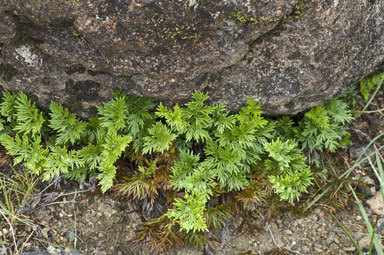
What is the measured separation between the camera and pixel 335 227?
13.8 feet

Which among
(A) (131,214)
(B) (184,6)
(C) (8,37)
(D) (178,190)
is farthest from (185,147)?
(C) (8,37)

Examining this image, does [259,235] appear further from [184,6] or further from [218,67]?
[184,6]

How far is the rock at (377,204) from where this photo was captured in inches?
168

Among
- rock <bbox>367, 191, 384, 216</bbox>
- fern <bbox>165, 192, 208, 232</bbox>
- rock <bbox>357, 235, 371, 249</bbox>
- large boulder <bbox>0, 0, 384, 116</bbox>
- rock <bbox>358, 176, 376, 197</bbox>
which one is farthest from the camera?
rock <bbox>358, 176, 376, 197</bbox>

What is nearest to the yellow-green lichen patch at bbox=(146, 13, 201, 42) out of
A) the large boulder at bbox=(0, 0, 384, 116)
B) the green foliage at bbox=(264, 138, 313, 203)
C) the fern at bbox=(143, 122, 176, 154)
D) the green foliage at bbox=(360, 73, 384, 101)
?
the large boulder at bbox=(0, 0, 384, 116)

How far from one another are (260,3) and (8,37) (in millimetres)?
2108

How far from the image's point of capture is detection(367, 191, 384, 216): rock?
14.0 feet

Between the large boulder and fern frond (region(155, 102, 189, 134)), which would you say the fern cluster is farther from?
→ the large boulder

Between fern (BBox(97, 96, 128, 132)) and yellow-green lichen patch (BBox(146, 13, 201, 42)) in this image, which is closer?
yellow-green lichen patch (BBox(146, 13, 201, 42))

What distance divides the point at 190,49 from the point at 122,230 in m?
1.94

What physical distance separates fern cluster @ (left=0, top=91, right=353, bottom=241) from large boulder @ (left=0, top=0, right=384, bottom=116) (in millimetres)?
162

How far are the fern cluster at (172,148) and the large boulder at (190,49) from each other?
0.16 metres

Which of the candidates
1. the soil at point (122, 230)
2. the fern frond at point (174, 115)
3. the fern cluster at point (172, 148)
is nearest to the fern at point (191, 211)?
the fern cluster at point (172, 148)

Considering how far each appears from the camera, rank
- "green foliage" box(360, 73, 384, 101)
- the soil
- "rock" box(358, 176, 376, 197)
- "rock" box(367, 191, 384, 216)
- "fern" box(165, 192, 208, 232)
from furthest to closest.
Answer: "green foliage" box(360, 73, 384, 101), "rock" box(358, 176, 376, 197), "rock" box(367, 191, 384, 216), the soil, "fern" box(165, 192, 208, 232)
